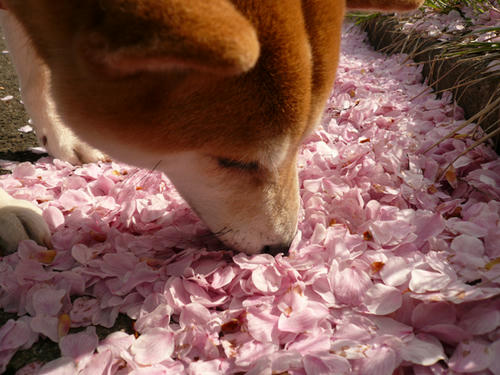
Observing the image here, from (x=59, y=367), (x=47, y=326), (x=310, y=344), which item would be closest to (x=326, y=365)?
(x=310, y=344)

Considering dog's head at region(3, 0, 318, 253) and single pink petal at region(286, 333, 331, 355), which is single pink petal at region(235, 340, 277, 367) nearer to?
single pink petal at region(286, 333, 331, 355)

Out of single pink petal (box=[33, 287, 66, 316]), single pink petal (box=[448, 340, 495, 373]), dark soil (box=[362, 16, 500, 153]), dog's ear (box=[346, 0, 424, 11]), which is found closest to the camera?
single pink petal (box=[448, 340, 495, 373])

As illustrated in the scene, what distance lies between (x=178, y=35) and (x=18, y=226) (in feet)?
3.78

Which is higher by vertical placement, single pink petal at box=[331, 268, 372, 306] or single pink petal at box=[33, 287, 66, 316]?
single pink petal at box=[331, 268, 372, 306]

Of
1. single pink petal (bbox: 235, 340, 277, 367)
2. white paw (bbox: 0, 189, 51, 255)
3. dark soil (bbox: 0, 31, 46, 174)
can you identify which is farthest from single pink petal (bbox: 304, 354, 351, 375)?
dark soil (bbox: 0, 31, 46, 174)

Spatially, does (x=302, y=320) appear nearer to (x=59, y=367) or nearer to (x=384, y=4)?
(x=59, y=367)

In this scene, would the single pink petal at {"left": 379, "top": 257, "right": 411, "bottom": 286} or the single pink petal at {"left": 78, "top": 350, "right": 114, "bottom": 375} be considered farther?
the single pink petal at {"left": 379, "top": 257, "right": 411, "bottom": 286}

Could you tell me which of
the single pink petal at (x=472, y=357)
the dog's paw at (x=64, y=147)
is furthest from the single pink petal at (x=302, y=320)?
the dog's paw at (x=64, y=147)

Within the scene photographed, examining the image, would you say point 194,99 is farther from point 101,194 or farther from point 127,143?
point 101,194

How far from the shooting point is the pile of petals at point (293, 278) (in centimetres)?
104

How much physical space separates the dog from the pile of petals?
18cm

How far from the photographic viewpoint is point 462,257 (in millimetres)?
1250

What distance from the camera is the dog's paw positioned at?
2.21 meters

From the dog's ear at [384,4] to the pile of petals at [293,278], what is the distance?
0.69 metres
